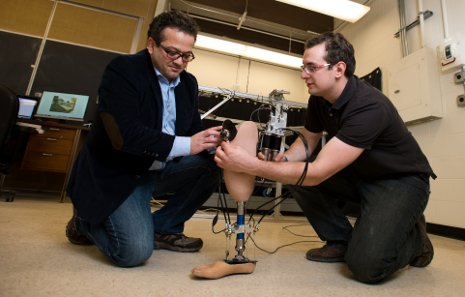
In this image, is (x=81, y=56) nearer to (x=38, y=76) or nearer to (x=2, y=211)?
(x=38, y=76)

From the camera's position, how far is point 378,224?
101 centimetres

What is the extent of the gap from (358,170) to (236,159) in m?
0.62

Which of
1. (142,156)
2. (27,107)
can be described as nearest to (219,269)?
(142,156)

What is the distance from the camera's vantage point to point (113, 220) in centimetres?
94

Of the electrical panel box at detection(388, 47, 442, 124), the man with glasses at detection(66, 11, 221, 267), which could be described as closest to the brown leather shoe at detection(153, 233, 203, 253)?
the man with glasses at detection(66, 11, 221, 267)

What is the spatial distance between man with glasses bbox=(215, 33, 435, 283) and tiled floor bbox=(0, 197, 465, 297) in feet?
0.28

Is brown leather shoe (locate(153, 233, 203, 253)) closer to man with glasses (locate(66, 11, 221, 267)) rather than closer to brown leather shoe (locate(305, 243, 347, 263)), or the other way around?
man with glasses (locate(66, 11, 221, 267))

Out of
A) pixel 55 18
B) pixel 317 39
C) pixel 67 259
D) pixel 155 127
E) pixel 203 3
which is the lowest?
pixel 67 259

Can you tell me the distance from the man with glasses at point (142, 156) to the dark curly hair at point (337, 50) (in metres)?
0.56

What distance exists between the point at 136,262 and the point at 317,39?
1.14 meters

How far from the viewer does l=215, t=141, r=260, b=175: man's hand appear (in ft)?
2.86

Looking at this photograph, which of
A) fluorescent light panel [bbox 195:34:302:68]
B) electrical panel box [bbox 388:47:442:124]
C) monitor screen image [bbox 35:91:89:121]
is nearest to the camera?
electrical panel box [bbox 388:47:442:124]

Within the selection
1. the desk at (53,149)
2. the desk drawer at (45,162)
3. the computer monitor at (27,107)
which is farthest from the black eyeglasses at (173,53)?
the computer monitor at (27,107)

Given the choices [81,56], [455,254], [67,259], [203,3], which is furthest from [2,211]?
[203,3]
